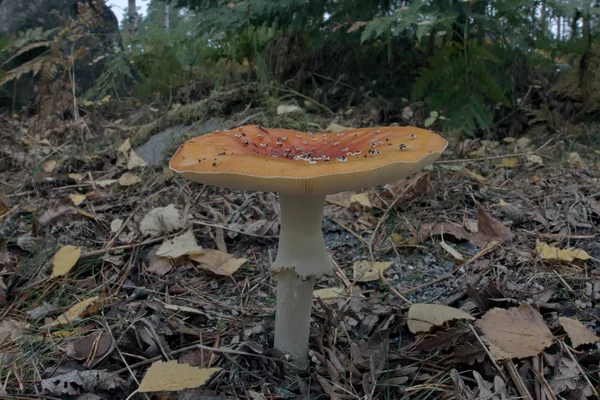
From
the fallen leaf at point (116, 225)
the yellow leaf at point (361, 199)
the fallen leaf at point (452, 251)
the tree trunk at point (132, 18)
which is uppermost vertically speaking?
the tree trunk at point (132, 18)

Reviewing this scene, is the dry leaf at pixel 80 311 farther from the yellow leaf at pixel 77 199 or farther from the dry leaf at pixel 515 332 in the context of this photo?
the dry leaf at pixel 515 332

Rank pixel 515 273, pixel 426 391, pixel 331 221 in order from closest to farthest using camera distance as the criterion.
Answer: pixel 426 391 < pixel 515 273 < pixel 331 221

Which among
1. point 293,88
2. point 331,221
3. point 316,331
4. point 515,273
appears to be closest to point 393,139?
point 316,331

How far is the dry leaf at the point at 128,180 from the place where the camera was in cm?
319

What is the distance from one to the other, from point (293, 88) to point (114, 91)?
3499 mm

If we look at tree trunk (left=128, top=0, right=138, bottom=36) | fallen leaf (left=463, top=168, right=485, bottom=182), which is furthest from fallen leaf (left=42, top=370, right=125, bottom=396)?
tree trunk (left=128, top=0, right=138, bottom=36)

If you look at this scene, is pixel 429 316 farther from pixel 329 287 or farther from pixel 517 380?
pixel 329 287

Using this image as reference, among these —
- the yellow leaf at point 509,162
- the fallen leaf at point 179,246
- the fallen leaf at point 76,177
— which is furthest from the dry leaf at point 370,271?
the fallen leaf at point 76,177

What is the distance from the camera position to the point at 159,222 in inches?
100.0

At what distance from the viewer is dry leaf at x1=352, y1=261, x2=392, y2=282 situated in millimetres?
2092

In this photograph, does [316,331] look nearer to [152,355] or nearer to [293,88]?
[152,355]

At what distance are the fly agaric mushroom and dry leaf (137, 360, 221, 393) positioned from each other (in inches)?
14.4

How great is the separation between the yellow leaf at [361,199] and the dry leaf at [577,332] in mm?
1284

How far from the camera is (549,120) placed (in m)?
4.00
